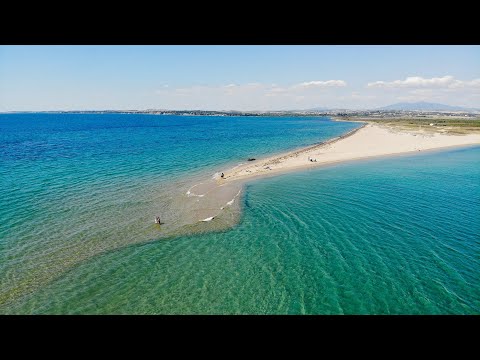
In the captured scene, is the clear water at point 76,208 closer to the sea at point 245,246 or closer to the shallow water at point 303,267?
the sea at point 245,246

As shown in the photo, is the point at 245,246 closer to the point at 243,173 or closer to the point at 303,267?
the point at 303,267

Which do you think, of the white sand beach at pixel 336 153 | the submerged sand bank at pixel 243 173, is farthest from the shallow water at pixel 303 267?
the white sand beach at pixel 336 153

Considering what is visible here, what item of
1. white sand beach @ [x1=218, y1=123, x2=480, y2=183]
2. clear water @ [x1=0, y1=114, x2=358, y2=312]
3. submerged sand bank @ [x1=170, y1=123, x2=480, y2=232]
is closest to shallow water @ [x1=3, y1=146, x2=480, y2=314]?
clear water @ [x1=0, y1=114, x2=358, y2=312]

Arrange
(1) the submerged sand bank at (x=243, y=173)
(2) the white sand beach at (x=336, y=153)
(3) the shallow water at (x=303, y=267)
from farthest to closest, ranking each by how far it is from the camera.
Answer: (2) the white sand beach at (x=336, y=153) < (1) the submerged sand bank at (x=243, y=173) < (3) the shallow water at (x=303, y=267)

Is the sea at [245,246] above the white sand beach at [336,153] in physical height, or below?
above

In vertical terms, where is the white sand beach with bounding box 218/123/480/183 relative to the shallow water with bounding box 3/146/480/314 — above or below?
below

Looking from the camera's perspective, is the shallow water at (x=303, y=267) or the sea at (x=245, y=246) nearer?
the shallow water at (x=303, y=267)

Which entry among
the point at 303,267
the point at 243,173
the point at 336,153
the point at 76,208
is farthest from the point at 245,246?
the point at 336,153

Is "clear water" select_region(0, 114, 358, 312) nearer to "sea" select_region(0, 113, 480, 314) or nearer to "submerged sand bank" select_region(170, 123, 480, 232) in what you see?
"sea" select_region(0, 113, 480, 314)

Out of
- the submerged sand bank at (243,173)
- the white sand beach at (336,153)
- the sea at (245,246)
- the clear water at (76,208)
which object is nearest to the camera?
the sea at (245,246)
